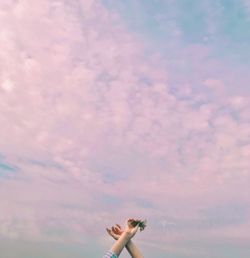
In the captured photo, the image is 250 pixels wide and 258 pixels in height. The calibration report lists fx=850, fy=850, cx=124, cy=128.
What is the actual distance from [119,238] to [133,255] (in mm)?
1145

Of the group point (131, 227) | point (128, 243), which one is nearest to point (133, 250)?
point (128, 243)

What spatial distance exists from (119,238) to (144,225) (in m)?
1.45

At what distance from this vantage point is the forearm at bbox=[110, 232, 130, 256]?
1695 inches

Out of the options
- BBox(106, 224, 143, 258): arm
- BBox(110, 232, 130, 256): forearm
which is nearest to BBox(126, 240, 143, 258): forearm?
BBox(106, 224, 143, 258): arm

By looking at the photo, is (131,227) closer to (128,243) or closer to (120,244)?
(128,243)

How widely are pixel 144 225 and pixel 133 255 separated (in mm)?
1637

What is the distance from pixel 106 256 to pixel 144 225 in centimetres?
268

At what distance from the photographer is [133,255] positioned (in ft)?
143

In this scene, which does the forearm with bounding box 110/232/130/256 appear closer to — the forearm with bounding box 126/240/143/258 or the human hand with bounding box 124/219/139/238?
the human hand with bounding box 124/219/139/238

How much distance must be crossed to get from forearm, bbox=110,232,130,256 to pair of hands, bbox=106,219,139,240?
0.18m

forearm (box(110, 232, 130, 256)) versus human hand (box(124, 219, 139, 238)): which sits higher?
human hand (box(124, 219, 139, 238))

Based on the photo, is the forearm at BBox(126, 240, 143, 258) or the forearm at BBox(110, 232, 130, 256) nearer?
the forearm at BBox(110, 232, 130, 256)

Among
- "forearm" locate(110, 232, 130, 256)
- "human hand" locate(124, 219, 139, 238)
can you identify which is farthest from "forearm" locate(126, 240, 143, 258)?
"human hand" locate(124, 219, 139, 238)

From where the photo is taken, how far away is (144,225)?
4372 cm
